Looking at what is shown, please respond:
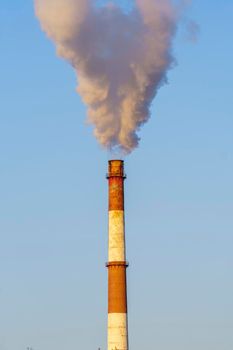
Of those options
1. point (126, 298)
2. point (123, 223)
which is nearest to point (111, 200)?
point (123, 223)

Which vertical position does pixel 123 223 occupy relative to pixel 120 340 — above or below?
above

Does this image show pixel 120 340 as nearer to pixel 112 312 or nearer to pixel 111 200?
pixel 112 312

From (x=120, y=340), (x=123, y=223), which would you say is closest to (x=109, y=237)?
(x=123, y=223)

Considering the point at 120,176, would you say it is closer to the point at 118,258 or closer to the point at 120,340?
the point at 118,258

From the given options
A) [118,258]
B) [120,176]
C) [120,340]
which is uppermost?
[120,176]

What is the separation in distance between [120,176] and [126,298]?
18.6 ft

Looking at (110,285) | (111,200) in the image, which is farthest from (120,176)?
(110,285)

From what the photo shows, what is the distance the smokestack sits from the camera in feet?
174

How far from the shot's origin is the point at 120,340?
53469 mm

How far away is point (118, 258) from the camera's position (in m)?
53.6

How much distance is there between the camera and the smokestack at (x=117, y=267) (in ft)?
174

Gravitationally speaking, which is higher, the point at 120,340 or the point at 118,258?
the point at 118,258

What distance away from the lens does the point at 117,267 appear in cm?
5338

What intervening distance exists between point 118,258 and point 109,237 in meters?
1.09
